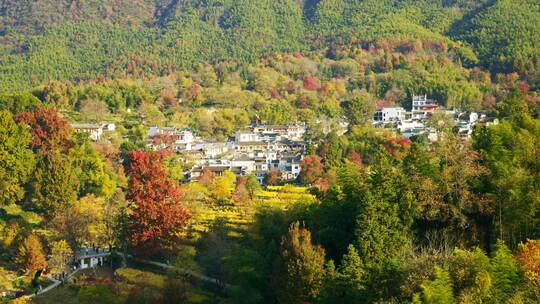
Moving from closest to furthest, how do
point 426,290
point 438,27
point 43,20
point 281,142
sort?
1. point 426,290
2. point 281,142
3. point 438,27
4. point 43,20

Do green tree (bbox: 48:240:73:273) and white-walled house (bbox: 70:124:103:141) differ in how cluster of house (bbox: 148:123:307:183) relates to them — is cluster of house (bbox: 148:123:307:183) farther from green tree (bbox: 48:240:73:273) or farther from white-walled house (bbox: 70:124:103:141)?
green tree (bbox: 48:240:73:273)

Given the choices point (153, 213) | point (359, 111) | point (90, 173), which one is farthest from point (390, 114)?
point (153, 213)

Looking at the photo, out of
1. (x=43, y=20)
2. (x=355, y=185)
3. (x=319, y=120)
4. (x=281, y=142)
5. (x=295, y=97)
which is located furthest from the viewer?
(x=43, y=20)

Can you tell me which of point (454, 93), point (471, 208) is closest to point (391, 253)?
point (471, 208)

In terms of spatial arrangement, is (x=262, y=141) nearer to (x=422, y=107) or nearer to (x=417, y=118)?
(x=417, y=118)

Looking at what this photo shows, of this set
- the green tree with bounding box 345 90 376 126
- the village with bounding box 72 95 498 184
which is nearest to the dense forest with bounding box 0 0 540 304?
the green tree with bounding box 345 90 376 126

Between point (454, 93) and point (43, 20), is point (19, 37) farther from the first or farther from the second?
point (454, 93)

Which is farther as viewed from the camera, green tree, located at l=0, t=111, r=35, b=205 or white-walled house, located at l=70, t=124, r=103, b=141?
white-walled house, located at l=70, t=124, r=103, b=141
